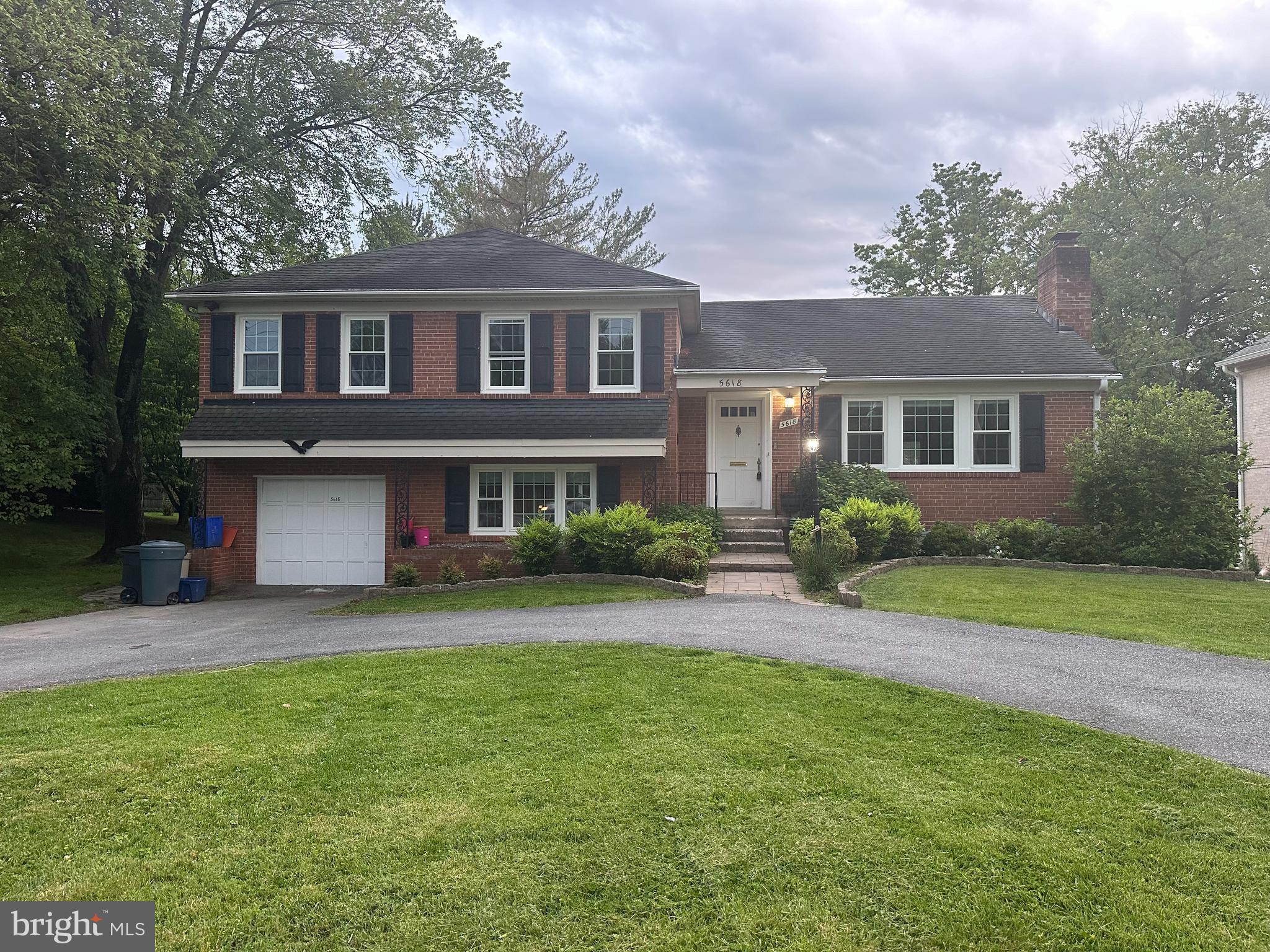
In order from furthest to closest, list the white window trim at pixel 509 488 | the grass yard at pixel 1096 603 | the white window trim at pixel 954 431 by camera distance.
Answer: the white window trim at pixel 954 431, the white window trim at pixel 509 488, the grass yard at pixel 1096 603

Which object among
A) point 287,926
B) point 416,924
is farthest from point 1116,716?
point 287,926

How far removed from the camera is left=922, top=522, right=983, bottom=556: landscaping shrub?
13336 mm

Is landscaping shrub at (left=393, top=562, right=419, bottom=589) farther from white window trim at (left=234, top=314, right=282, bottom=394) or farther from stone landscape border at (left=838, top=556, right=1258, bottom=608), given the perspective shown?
stone landscape border at (left=838, top=556, right=1258, bottom=608)

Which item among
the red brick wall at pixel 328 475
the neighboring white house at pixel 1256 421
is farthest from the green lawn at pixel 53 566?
the neighboring white house at pixel 1256 421

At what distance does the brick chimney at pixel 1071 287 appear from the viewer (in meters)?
17.6

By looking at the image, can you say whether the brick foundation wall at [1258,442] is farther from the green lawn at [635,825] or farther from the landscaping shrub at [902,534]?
the green lawn at [635,825]

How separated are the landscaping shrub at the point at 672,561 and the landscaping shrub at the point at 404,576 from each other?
4.11 metres

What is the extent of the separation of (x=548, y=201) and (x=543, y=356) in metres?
18.0

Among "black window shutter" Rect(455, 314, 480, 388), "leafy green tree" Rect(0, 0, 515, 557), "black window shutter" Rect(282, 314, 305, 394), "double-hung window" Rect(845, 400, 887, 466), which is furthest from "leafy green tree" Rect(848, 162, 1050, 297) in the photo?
"black window shutter" Rect(282, 314, 305, 394)

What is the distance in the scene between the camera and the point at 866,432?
16.3 metres

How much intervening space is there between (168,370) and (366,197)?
8.98m

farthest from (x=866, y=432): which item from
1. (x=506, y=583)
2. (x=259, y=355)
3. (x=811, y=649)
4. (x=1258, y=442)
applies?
(x=259, y=355)

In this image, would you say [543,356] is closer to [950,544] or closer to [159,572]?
[159,572]

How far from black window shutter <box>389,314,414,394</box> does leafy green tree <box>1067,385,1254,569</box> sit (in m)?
13.1
